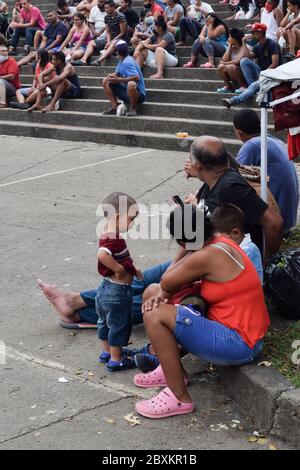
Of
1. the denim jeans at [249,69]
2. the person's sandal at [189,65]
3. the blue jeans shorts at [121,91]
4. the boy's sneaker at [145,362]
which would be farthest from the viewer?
the person's sandal at [189,65]

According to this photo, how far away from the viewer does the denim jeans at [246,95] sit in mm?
11070

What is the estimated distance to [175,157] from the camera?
35.4ft

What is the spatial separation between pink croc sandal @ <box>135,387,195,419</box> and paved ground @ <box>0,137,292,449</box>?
52 millimetres

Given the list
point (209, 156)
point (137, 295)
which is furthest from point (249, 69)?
point (137, 295)

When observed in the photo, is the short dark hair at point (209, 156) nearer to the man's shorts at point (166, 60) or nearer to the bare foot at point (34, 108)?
the man's shorts at point (166, 60)

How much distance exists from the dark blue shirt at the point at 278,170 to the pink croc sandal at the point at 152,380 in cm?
225

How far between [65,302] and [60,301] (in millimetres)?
45

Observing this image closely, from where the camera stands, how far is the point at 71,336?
18.4ft

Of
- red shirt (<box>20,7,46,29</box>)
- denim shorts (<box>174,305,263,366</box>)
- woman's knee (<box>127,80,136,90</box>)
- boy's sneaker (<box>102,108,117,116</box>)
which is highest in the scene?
red shirt (<box>20,7,46,29</box>)

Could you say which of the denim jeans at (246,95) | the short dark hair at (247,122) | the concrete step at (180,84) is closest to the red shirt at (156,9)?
the concrete step at (180,84)

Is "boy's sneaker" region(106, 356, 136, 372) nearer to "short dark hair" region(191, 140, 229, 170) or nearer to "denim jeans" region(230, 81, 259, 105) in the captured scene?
"short dark hair" region(191, 140, 229, 170)

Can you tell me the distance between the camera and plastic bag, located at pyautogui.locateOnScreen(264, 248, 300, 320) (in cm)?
514

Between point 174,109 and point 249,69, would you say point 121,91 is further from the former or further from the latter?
point 249,69

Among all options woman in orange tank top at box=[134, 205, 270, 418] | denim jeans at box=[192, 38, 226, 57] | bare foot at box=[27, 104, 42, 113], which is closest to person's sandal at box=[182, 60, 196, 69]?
denim jeans at box=[192, 38, 226, 57]
